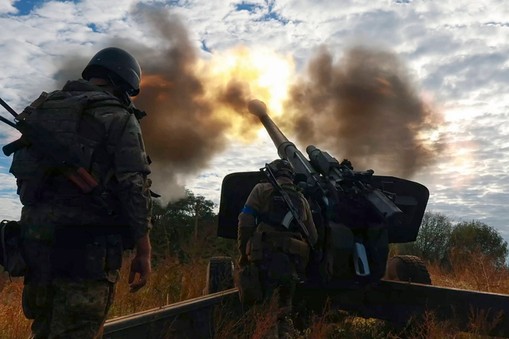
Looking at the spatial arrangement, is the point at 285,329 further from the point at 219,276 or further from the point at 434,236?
the point at 434,236

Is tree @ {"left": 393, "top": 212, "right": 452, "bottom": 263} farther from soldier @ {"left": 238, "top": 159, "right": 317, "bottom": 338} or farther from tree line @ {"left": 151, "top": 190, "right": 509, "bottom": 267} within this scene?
soldier @ {"left": 238, "top": 159, "right": 317, "bottom": 338}

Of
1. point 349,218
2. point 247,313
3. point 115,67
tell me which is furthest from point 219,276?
point 115,67

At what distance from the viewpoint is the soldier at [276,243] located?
5531mm

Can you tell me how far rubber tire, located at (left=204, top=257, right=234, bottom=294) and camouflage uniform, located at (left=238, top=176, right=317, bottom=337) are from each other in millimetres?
1208

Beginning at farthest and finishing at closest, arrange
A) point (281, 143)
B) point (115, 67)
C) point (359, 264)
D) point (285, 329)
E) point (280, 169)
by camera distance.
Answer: point (281, 143), point (280, 169), point (359, 264), point (285, 329), point (115, 67)

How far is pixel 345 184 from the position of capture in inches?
250

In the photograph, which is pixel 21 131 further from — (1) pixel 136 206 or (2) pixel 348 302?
(2) pixel 348 302

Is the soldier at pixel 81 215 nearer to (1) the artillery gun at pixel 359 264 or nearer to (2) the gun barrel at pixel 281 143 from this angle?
(1) the artillery gun at pixel 359 264

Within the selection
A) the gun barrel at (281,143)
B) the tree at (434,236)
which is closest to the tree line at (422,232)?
the tree at (434,236)

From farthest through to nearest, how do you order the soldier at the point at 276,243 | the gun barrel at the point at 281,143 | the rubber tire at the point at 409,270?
1. the gun barrel at the point at 281,143
2. the rubber tire at the point at 409,270
3. the soldier at the point at 276,243

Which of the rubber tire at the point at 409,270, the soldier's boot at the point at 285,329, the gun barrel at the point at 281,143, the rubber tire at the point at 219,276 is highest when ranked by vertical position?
the gun barrel at the point at 281,143

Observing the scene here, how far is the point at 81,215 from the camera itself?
2865mm

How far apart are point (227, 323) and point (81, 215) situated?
265 centimetres

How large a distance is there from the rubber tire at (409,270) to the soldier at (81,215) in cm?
553
